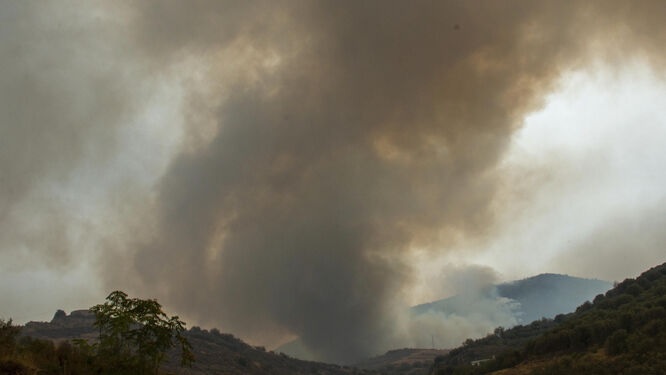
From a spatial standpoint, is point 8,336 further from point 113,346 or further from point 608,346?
point 608,346

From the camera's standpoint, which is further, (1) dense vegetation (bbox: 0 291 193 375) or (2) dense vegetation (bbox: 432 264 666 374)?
(2) dense vegetation (bbox: 432 264 666 374)

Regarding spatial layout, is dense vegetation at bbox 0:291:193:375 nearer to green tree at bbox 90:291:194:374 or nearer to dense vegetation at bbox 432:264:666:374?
green tree at bbox 90:291:194:374

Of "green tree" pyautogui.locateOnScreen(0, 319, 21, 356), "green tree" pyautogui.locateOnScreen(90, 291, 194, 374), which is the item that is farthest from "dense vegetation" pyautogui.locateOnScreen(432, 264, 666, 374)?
"green tree" pyautogui.locateOnScreen(0, 319, 21, 356)

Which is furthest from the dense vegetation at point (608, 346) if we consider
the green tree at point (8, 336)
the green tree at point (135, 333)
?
the green tree at point (8, 336)

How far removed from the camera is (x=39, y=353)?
29.1 m

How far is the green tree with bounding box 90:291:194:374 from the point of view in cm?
3077

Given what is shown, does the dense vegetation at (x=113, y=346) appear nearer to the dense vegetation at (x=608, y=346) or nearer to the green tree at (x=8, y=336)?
the green tree at (x=8, y=336)

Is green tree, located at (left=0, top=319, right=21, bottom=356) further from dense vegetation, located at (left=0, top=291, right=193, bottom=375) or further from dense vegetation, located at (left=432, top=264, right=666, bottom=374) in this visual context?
dense vegetation, located at (left=432, top=264, right=666, bottom=374)

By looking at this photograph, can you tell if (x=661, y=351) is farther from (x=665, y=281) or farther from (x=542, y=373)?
(x=665, y=281)

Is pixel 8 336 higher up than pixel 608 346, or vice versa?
pixel 8 336

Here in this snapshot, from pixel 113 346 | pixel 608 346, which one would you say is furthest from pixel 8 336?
pixel 608 346

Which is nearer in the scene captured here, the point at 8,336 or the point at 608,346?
the point at 8,336

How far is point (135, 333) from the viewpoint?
107ft

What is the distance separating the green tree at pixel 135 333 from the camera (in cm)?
3077
